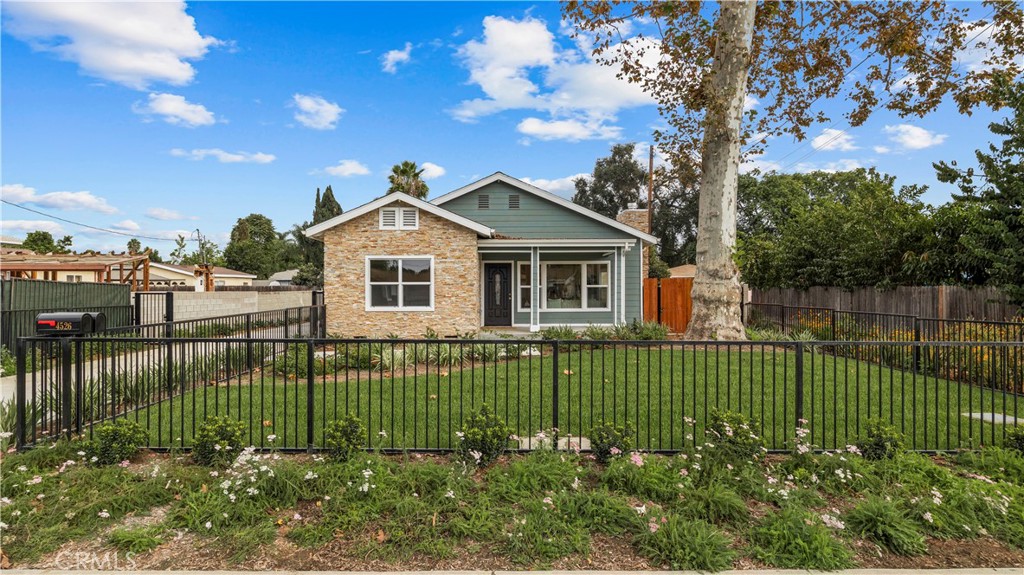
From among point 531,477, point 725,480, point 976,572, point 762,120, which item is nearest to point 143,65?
point 531,477

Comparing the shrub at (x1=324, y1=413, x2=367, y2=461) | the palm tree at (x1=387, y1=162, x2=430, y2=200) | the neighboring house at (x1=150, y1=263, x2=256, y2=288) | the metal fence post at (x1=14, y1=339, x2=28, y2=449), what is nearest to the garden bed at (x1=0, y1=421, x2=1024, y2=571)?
the shrub at (x1=324, y1=413, x2=367, y2=461)

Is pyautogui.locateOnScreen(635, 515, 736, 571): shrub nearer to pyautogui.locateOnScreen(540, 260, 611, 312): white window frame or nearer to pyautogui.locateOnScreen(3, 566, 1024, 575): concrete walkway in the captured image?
pyautogui.locateOnScreen(3, 566, 1024, 575): concrete walkway

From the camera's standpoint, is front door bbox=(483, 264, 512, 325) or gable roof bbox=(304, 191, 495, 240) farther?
front door bbox=(483, 264, 512, 325)

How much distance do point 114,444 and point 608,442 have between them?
4.17 meters

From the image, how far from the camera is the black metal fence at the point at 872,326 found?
28.8 ft

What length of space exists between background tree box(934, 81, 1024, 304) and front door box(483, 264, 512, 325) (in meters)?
11.4

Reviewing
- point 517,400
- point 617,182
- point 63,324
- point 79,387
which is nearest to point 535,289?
point 517,400

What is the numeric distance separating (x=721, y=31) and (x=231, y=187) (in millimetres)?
20462

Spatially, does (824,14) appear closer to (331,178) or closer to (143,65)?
(143,65)

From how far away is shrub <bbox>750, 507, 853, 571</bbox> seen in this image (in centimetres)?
314

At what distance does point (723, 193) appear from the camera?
11.9 metres

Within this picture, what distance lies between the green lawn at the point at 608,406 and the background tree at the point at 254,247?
49.9 m

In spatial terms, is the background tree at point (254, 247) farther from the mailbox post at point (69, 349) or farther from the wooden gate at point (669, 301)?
the mailbox post at point (69, 349)

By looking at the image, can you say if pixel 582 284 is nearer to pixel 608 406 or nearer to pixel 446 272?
pixel 446 272
